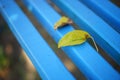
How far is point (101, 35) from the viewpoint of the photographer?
0.84 meters

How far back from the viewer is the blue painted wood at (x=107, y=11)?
0.93 meters

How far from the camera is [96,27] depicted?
884 mm

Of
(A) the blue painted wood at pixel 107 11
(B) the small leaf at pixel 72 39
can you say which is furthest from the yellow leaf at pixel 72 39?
(A) the blue painted wood at pixel 107 11

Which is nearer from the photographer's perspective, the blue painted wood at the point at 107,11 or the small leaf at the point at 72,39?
the small leaf at the point at 72,39

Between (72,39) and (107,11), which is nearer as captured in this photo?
(72,39)

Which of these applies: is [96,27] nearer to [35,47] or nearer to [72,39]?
[72,39]

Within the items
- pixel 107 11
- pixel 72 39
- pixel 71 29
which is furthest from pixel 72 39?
pixel 107 11

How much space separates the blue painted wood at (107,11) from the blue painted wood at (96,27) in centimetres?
6

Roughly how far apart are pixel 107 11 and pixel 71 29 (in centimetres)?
23

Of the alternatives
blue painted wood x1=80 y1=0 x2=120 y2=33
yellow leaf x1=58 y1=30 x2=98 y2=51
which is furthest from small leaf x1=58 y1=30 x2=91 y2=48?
blue painted wood x1=80 y1=0 x2=120 y2=33

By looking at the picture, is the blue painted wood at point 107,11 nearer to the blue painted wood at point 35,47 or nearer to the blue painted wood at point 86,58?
the blue painted wood at point 86,58

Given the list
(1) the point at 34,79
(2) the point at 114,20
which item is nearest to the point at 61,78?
(2) the point at 114,20

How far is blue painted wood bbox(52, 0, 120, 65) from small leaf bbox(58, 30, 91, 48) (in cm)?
9

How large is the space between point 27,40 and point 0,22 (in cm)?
56
